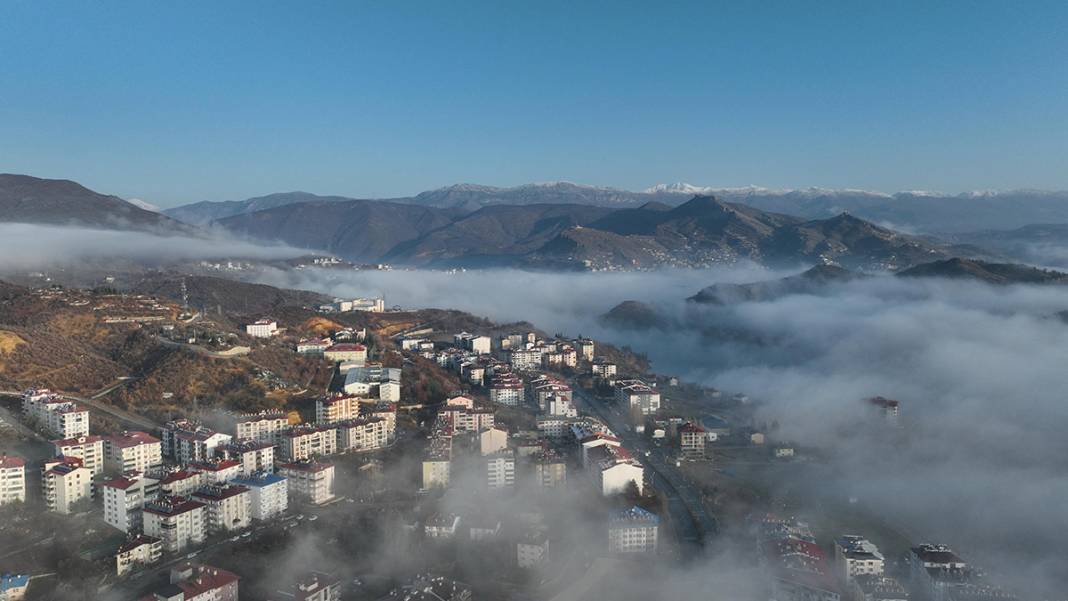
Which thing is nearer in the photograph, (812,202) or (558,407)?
(558,407)

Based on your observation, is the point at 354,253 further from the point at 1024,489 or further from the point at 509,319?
the point at 1024,489

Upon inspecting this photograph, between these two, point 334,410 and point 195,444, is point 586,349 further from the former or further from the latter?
point 195,444

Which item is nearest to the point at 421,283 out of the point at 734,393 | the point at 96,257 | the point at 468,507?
the point at 96,257

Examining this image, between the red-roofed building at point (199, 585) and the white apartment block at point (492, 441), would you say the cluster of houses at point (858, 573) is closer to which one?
the white apartment block at point (492, 441)

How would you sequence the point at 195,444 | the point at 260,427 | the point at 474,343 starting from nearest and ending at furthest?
→ the point at 195,444, the point at 260,427, the point at 474,343

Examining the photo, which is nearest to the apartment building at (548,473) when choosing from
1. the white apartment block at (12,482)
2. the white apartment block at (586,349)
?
the white apartment block at (12,482)

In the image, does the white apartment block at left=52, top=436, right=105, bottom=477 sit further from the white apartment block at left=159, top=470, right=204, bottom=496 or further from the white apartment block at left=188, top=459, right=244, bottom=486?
the white apartment block at left=159, top=470, right=204, bottom=496

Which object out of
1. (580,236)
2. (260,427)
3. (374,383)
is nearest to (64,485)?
(260,427)
